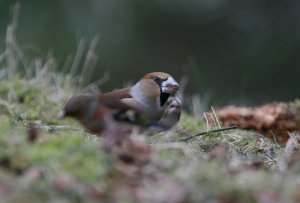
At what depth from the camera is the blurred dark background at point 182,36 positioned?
12727 mm

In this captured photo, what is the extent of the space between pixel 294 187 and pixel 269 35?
11610mm

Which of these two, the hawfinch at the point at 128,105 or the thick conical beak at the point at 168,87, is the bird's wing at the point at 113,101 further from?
the thick conical beak at the point at 168,87

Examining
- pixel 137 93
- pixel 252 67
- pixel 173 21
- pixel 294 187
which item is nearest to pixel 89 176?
pixel 294 187

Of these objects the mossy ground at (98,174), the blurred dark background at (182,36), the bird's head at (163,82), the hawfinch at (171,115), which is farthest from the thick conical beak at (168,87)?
the blurred dark background at (182,36)

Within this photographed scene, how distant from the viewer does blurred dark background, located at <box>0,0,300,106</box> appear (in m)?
12.7

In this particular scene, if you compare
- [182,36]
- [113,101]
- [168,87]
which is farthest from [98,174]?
[182,36]

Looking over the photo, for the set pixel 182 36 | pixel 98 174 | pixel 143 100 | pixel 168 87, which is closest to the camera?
pixel 98 174

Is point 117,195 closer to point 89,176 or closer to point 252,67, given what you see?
point 89,176

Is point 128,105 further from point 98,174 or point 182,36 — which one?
point 182,36

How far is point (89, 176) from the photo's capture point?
3186 millimetres

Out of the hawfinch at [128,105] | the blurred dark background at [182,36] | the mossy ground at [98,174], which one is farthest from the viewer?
the blurred dark background at [182,36]

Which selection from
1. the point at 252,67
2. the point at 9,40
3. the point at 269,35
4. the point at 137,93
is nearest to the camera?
the point at 137,93

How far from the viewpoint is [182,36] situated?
48.0ft

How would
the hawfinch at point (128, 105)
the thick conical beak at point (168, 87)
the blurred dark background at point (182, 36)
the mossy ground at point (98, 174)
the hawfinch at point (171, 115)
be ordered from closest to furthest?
the mossy ground at point (98, 174), the hawfinch at point (128, 105), the hawfinch at point (171, 115), the thick conical beak at point (168, 87), the blurred dark background at point (182, 36)
